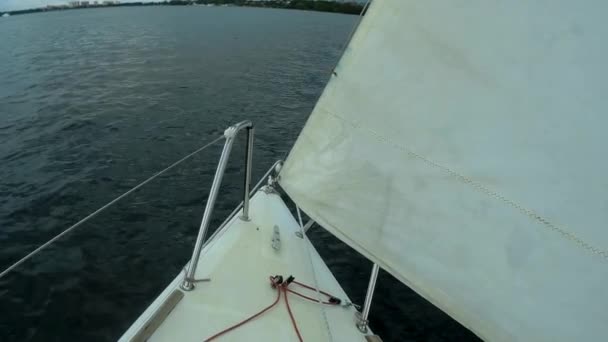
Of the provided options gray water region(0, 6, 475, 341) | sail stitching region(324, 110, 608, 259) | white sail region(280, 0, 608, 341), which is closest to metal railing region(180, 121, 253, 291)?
white sail region(280, 0, 608, 341)

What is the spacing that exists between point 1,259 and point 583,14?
8.74 metres

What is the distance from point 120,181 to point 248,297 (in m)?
7.67

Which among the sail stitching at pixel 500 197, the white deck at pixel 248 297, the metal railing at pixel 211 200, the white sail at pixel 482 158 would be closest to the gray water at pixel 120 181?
the white deck at pixel 248 297

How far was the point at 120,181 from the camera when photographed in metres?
9.12

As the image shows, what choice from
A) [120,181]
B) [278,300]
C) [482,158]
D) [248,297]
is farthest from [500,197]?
[120,181]

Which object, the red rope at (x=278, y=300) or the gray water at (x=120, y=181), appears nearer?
the red rope at (x=278, y=300)

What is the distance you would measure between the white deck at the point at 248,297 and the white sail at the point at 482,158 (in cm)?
95

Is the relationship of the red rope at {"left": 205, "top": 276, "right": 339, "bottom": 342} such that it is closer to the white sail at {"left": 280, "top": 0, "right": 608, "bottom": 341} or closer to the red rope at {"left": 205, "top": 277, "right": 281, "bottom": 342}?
the red rope at {"left": 205, "top": 277, "right": 281, "bottom": 342}

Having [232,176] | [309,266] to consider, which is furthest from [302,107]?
[309,266]

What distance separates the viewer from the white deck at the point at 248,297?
8.20ft

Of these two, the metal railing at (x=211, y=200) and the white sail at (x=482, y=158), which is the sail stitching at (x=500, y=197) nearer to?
the white sail at (x=482, y=158)

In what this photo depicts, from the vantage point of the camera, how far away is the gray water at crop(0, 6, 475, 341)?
5.58 metres

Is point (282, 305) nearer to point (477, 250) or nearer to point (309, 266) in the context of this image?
point (309, 266)

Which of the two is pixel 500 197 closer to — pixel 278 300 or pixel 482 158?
pixel 482 158
